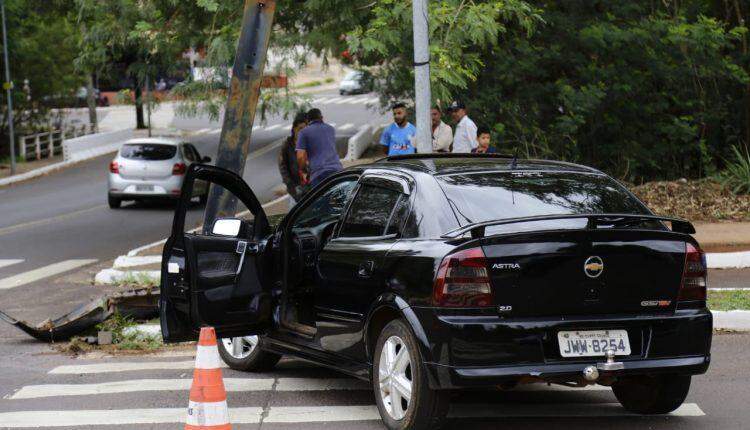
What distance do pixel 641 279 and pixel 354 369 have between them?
6.07ft

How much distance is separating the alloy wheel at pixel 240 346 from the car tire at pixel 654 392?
2850 mm

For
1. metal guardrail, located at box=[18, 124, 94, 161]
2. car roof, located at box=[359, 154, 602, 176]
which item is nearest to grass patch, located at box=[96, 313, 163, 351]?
car roof, located at box=[359, 154, 602, 176]

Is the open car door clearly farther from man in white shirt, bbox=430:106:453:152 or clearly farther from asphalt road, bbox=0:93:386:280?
asphalt road, bbox=0:93:386:280

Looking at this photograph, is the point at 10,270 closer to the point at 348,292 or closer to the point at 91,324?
the point at 91,324

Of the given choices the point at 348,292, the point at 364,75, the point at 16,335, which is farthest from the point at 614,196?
the point at 364,75

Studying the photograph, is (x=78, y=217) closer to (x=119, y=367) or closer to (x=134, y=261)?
(x=134, y=261)

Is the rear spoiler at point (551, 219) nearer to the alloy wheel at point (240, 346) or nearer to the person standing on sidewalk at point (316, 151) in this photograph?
the alloy wheel at point (240, 346)

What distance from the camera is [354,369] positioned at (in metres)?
7.43

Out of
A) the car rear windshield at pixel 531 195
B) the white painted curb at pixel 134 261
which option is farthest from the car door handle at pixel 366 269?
the white painted curb at pixel 134 261

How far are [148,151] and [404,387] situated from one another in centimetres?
2202

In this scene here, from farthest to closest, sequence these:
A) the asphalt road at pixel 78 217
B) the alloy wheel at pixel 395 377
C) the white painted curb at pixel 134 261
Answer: the asphalt road at pixel 78 217 < the white painted curb at pixel 134 261 < the alloy wheel at pixel 395 377

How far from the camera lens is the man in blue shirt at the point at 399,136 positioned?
46.9 ft

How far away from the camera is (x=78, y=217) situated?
84.7 ft

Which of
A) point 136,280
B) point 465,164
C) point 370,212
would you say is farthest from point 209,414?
point 136,280
